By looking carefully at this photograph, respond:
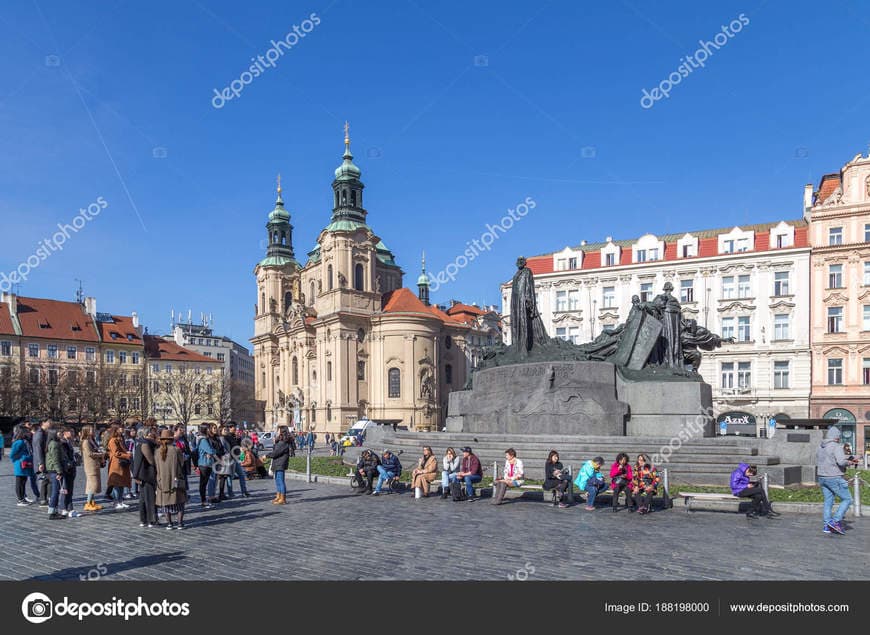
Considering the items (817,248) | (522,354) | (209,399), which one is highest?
(817,248)

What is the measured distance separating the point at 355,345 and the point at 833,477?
68.2 m

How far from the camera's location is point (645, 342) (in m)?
21.9

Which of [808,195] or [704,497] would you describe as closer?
[704,497]

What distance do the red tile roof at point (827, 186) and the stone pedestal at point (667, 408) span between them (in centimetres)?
3806

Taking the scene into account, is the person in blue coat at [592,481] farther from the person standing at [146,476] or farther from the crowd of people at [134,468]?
the person standing at [146,476]

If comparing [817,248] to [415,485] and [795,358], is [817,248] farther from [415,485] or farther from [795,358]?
[415,485]

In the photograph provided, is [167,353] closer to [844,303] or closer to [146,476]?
[844,303]

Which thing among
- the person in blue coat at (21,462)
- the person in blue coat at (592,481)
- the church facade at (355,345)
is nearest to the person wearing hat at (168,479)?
the person in blue coat at (21,462)

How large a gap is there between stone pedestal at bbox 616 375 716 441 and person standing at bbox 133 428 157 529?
13.3m

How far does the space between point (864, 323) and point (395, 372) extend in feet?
152

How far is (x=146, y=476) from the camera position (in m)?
12.0

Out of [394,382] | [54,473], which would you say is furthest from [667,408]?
[394,382]
